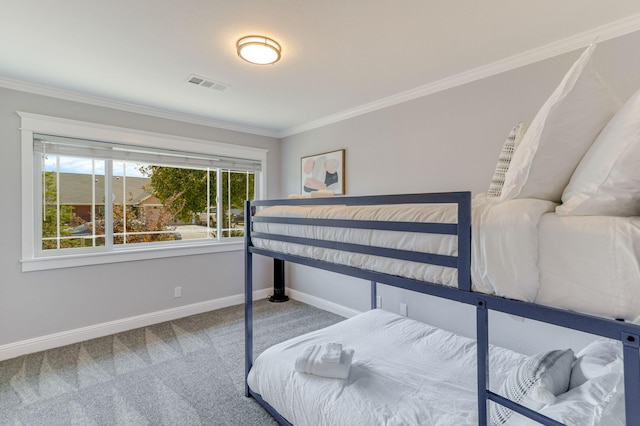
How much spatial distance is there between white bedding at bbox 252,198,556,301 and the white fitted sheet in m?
0.04

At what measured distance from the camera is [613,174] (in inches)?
30.1

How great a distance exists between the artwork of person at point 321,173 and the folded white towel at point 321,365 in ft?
7.20

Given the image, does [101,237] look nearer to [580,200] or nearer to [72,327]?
[72,327]

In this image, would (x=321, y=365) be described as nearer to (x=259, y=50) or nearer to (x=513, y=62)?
(x=259, y=50)

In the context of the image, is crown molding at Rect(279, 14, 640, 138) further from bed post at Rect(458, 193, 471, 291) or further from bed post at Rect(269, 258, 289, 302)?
bed post at Rect(269, 258, 289, 302)

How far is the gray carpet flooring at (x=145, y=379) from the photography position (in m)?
1.89

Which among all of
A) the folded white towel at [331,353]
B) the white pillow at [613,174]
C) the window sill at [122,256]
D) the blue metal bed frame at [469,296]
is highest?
the white pillow at [613,174]

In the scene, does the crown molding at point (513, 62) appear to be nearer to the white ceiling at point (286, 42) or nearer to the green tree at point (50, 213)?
the white ceiling at point (286, 42)

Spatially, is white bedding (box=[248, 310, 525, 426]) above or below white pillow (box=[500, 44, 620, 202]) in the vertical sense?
below

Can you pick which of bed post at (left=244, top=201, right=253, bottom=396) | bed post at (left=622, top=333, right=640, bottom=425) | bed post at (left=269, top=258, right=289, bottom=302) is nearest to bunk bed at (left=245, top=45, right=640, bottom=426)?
bed post at (left=622, top=333, right=640, bottom=425)

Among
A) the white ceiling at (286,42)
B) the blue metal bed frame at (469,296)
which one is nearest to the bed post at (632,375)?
the blue metal bed frame at (469,296)

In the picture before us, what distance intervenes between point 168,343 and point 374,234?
8.44 ft

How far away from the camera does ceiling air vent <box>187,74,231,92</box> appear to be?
2.52 metres

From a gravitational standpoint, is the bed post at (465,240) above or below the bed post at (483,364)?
above
